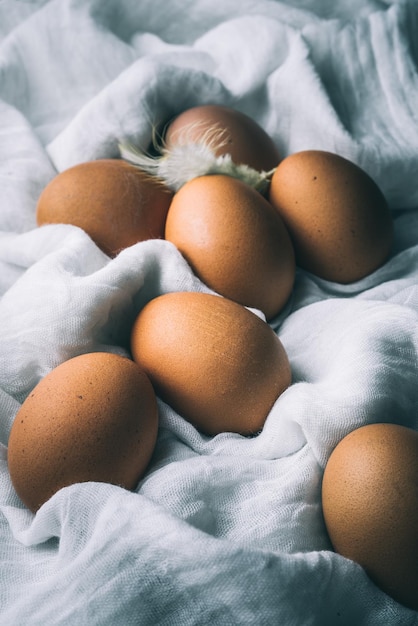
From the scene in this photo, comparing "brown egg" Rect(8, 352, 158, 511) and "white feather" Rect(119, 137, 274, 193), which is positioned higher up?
"white feather" Rect(119, 137, 274, 193)

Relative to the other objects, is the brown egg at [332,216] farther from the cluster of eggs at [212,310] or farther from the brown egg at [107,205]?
the brown egg at [107,205]

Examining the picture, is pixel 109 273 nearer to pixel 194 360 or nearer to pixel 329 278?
pixel 194 360

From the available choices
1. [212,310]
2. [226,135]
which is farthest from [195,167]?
[212,310]

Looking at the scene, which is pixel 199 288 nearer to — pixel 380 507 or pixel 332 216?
pixel 332 216

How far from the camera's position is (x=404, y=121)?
89 centimetres

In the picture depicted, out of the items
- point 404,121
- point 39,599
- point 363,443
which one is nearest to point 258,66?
point 404,121

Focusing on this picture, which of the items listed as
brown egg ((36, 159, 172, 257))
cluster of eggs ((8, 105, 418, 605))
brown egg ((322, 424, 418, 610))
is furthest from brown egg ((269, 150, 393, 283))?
brown egg ((322, 424, 418, 610))

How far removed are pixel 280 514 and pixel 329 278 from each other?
0.33 meters

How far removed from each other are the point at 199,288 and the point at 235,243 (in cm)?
5

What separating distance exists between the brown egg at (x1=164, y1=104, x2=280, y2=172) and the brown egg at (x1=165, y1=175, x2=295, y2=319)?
103mm

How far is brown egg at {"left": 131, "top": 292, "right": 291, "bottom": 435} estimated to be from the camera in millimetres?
490

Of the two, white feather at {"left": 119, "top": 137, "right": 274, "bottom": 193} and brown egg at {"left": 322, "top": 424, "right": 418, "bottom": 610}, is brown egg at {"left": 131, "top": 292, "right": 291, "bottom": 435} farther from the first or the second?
white feather at {"left": 119, "top": 137, "right": 274, "bottom": 193}

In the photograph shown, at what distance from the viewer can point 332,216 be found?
661 millimetres

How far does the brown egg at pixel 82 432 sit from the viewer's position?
436 mm
